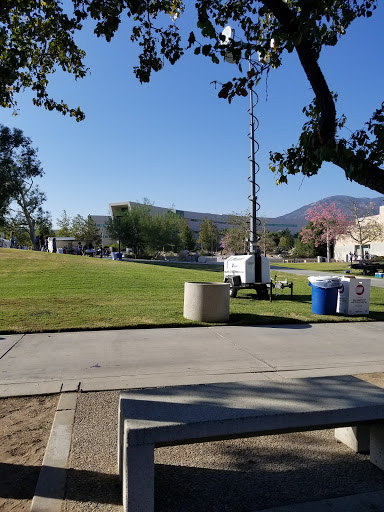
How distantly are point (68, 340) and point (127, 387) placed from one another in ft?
9.61

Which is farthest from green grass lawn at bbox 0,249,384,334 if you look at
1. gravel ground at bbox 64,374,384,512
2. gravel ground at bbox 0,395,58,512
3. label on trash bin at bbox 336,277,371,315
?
gravel ground at bbox 64,374,384,512

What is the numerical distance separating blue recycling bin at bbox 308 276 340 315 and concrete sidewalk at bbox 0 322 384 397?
1503 mm

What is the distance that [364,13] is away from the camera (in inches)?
188

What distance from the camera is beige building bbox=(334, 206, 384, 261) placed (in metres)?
51.5

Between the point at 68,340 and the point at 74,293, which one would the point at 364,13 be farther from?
the point at 74,293

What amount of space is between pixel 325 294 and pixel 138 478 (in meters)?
8.64

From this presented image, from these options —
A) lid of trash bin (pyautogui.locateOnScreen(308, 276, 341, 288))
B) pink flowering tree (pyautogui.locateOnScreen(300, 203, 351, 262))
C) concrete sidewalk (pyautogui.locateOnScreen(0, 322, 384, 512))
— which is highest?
pink flowering tree (pyautogui.locateOnScreen(300, 203, 351, 262))

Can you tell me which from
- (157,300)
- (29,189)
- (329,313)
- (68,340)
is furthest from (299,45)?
(29,189)

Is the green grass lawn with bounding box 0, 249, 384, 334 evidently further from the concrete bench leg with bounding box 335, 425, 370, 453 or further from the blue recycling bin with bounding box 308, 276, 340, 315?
the concrete bench leg with bounding box 335, 425, 370, 453

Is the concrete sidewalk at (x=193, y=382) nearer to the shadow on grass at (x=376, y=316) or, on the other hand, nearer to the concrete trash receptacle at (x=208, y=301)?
the concrete trash receptacle at (x=208, y=301)

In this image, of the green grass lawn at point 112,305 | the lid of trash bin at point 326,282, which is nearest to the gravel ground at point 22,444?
the green grass lawn at point 112,305

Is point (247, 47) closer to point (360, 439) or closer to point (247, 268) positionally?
point (360, 439)

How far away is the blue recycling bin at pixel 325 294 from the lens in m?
10.2

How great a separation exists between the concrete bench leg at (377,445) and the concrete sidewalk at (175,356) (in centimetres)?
211
